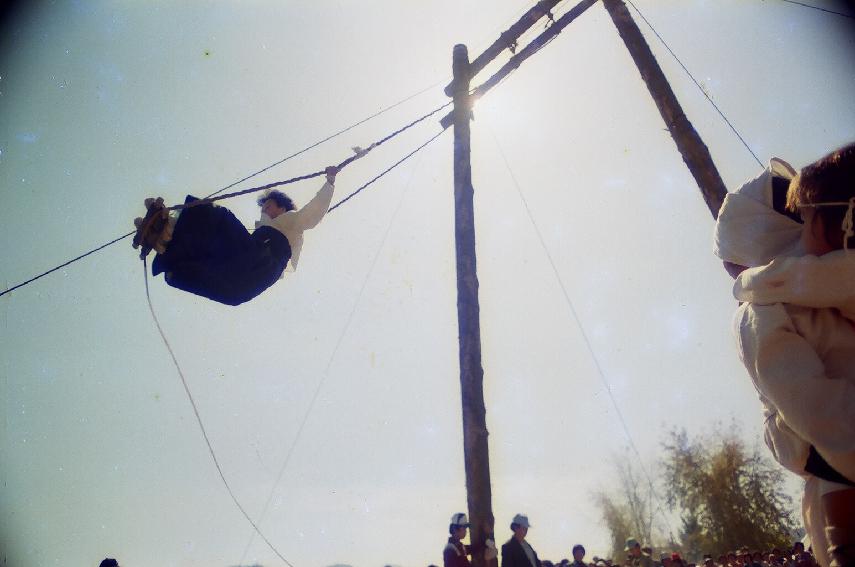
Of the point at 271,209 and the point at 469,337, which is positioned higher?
the point at 271,209

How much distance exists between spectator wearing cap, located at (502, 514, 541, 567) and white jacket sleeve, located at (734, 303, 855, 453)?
206 inches

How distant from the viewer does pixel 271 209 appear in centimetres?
493

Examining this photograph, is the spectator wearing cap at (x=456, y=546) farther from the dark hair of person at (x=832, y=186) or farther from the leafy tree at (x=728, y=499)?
the leafy tree at (x=728, y=499)

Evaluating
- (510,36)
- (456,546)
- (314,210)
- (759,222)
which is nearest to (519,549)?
(456,546)

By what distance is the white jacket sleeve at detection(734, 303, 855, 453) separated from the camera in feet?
4.10

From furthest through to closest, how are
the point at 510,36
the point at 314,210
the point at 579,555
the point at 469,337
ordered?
the point at 579,555 → the point at 510,36 → the point at 314,210 → the point at 469,337

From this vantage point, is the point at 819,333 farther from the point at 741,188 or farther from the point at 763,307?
the point at 741,188

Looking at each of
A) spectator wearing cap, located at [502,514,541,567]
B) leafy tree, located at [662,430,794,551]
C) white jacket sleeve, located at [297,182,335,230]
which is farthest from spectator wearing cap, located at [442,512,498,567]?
leafy tree, located at [662,430,794,551]

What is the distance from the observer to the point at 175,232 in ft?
13.2

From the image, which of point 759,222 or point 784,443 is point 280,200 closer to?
point 759,222

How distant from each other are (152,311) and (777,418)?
4661 mm

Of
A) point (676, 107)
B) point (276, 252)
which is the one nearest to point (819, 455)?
point (276, 252)

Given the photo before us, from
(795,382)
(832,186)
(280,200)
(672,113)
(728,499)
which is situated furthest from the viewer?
(728,499)

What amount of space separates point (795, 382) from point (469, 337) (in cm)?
348
